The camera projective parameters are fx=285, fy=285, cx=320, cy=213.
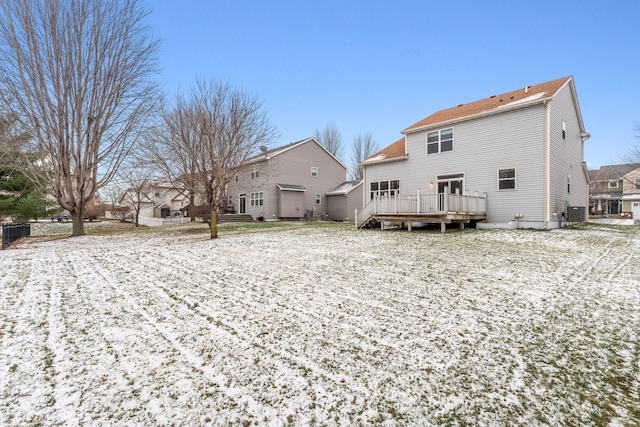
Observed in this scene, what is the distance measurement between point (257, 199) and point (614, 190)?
144ft

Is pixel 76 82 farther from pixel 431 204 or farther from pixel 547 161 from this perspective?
pixel 547 161

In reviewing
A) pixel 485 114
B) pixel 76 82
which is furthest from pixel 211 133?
pixel 485 114

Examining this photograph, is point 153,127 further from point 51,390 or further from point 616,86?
point 616,86

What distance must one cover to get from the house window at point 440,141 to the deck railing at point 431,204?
2.99 meters

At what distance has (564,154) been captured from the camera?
542 inches

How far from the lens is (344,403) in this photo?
2086mm

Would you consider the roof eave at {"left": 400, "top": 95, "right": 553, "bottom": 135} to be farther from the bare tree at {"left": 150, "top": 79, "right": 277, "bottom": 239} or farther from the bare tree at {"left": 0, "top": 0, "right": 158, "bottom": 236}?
the bare tree at {"left": 0, "top": 0, "right": 158, "bottom": 236}

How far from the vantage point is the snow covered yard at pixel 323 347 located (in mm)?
2031

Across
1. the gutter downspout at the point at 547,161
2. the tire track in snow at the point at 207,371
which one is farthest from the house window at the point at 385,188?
the tire track in snow at the point at 207,371

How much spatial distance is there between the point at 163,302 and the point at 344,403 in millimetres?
3150

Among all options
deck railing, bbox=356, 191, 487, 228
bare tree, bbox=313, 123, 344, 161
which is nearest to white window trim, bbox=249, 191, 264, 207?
deck railing, bbox=356, 191, 487, 228

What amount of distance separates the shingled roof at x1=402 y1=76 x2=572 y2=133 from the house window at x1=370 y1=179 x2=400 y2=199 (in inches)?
119

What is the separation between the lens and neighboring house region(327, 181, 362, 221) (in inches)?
1065

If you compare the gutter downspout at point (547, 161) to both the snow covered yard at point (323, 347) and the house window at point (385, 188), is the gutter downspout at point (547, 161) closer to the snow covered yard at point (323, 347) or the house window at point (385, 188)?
the house window at point (385, 188)
